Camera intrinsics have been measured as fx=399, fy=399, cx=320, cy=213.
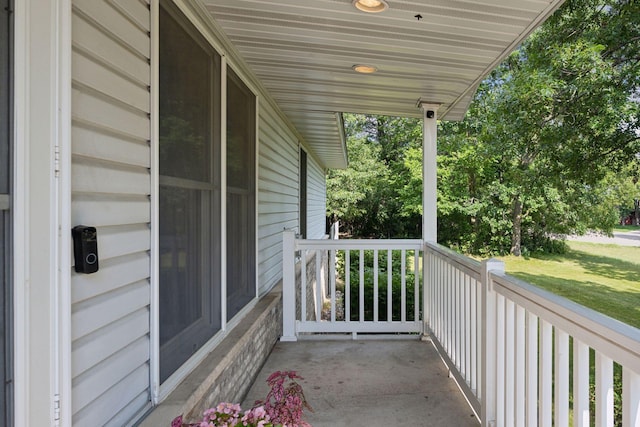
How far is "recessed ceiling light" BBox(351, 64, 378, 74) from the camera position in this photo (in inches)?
122

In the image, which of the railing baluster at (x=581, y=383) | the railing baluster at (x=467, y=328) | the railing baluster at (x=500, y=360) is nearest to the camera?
the railing baluster at (x=581, y=383)

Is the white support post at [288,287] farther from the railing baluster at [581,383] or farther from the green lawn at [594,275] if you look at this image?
the green lawn at [594,275]

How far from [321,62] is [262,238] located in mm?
1844

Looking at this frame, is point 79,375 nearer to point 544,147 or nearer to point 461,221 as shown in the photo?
point 544,147

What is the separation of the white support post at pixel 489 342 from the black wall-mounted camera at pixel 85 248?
1.76 meters

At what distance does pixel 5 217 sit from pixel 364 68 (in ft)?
8.68

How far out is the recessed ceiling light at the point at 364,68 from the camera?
3.10 meters

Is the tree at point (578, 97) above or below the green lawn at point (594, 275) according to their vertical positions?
above

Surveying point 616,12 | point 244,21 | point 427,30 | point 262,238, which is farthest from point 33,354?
point 616,12

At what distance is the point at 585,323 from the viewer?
121 centimetres

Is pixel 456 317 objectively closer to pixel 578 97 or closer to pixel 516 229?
pixel 578 97

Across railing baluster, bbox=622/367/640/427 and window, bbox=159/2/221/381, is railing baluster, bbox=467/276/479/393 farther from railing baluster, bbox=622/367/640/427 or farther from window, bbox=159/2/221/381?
window, bbox=159/2/221/381

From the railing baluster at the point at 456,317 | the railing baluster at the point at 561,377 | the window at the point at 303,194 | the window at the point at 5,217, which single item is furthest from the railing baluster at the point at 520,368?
the window at the point at 303,194

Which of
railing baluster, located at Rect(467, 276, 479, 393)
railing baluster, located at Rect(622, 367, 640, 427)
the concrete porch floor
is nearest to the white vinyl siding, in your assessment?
the concrete porch floor
